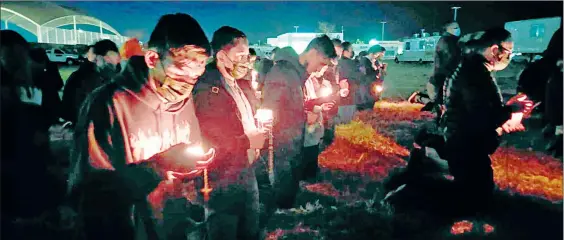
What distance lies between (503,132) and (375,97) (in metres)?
1.94

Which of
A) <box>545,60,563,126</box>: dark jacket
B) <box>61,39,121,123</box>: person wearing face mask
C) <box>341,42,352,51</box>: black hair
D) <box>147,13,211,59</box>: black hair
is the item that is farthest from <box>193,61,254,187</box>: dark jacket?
<box>545,60,563,126</box>: dark jacket

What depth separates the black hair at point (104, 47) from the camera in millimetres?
3004

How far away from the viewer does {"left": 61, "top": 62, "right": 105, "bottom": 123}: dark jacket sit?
311 centimetres

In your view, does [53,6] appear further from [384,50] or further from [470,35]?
[470,35]

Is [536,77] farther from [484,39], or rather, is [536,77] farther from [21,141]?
[21,141]

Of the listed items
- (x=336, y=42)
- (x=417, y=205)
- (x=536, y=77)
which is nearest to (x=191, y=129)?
(x=336, y=42)

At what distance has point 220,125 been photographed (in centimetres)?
284

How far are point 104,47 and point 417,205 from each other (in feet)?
10.2

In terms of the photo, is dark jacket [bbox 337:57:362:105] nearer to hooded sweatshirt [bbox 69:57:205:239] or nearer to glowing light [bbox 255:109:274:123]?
glowing light [bbox 255:109:274:123]

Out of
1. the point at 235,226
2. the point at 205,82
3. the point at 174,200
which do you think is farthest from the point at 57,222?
the point at 205,82

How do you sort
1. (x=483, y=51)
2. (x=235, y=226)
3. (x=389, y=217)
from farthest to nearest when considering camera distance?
(x=389, y=217) < (x=483, y=51) < (x=235, y=226)

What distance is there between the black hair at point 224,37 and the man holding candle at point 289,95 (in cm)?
86

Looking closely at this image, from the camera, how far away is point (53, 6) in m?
2.89

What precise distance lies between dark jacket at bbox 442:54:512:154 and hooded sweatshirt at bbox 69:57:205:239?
2.22m
